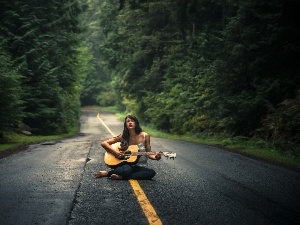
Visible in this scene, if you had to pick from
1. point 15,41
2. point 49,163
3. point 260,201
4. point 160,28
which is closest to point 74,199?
point 260,201

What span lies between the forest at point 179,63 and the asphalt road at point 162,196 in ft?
18.1

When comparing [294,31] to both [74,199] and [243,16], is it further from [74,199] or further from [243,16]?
[74,199]

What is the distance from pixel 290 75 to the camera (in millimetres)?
16594

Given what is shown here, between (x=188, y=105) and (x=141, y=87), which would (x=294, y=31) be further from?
(x=141, y=87)

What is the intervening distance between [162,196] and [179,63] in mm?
24173

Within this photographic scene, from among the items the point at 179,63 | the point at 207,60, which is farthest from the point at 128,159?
the point at 179,63

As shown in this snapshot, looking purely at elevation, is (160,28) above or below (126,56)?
above

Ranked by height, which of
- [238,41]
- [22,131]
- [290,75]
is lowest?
[22,131]

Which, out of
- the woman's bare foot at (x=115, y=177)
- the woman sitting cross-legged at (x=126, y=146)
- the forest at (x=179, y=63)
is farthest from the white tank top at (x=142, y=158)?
the forest at (x=179, y=63)

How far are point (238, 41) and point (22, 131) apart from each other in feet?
46.4

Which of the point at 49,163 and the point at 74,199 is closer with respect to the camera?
the point at 74,199

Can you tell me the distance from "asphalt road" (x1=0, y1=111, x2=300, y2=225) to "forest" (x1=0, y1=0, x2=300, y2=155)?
553 cm

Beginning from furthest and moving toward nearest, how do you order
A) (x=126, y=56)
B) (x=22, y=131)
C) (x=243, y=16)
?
(x=126, y=56) → (x=22, y=131) → (x=243, y=16)

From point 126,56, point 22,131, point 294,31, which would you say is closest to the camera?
point 294,31
